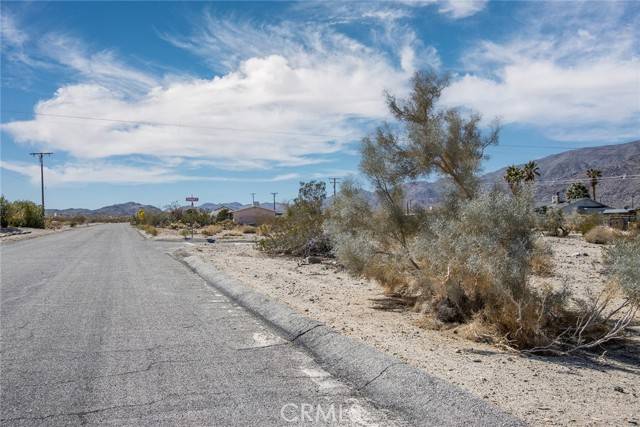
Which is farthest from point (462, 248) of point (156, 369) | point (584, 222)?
point (584, 222)

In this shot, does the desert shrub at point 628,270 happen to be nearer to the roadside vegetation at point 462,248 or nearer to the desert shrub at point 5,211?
the roadside vegetation at point 462,248

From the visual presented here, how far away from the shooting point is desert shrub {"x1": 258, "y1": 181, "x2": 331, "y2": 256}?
25.9 meters

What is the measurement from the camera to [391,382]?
6.34m

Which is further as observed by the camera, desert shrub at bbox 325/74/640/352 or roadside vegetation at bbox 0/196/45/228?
roadside vegetation at bbox 0/196/45/228

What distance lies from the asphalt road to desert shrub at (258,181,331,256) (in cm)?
1311

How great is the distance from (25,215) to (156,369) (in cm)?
8297

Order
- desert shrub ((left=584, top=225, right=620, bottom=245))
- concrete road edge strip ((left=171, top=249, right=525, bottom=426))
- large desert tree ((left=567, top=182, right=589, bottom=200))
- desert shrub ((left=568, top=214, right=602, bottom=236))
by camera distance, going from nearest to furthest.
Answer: concrete road edge strip ((left=171, top=249, right=525, bottom=426)) < desert shrub ((left=584, top=225, right=620, bottom=245)) < desert shrub ((left=568, top=214, right=602, bottom=236)) < large desert tree ((left=567, top=182, right=589, bottom=200))

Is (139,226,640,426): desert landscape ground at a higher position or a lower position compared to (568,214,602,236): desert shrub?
lower

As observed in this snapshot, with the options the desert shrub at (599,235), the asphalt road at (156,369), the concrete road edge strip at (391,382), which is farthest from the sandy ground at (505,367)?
the desert shrub at (599,235)

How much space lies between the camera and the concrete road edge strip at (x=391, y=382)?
17.4 feet

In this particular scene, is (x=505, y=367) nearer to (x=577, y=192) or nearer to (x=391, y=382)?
(x=391, y=382)

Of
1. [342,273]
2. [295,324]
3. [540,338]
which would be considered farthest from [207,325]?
[342,273]

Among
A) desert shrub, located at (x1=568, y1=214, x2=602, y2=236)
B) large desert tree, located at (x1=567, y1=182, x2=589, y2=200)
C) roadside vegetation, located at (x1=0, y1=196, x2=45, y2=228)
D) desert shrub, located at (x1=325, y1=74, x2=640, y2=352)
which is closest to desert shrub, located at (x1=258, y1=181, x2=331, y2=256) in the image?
desert shrub, located at (x1=325, y1=74, x2=640, y2=352)

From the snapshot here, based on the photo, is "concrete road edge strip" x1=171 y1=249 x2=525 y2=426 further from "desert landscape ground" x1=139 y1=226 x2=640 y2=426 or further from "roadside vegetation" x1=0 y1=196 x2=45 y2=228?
"roadside vegetation" x1=0 y1=196 x2=45 y2=228
